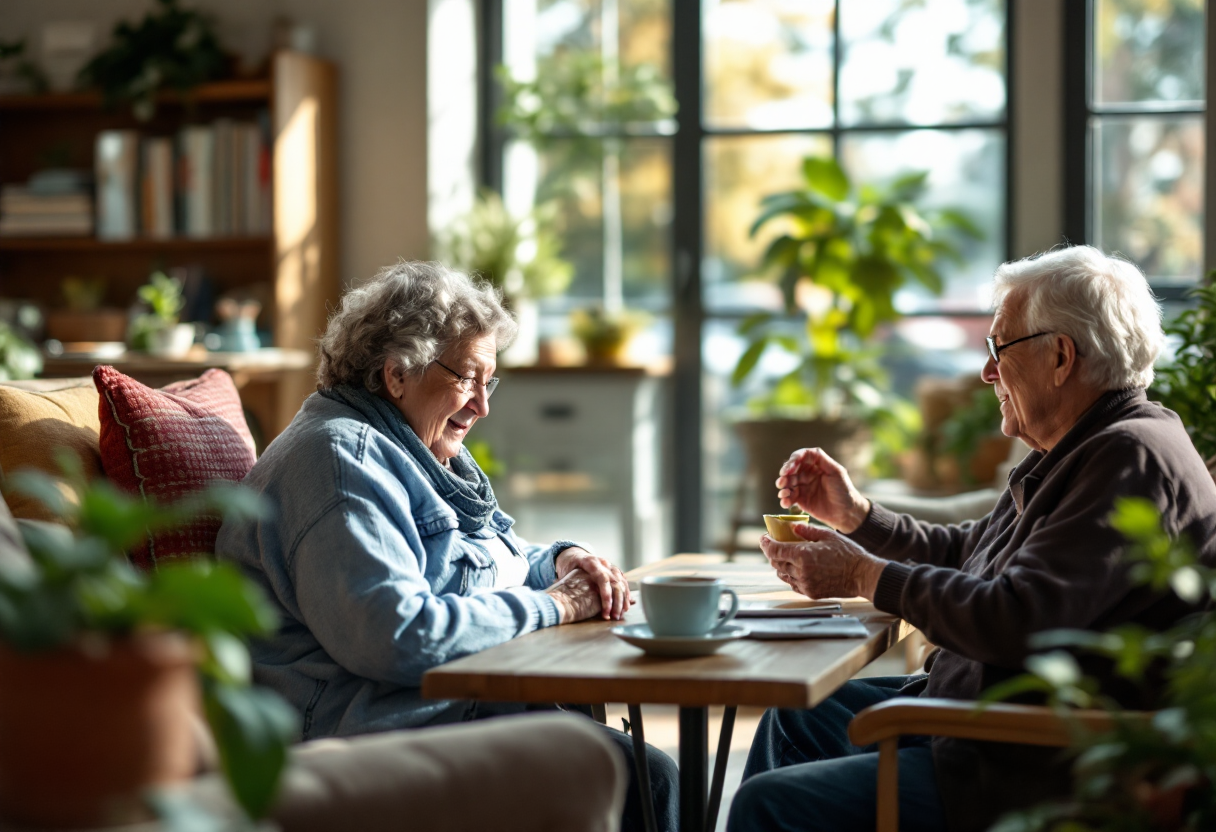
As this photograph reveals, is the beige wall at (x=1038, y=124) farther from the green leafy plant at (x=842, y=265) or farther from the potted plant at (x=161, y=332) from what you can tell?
the potted plant at (x=161, y=332)

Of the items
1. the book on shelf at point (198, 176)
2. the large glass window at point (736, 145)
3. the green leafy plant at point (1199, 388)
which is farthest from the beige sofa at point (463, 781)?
the book on shelf at point (198, 176)

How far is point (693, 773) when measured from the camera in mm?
1827

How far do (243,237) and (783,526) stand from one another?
135 inches

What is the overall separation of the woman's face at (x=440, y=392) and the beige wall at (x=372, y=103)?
118 inches

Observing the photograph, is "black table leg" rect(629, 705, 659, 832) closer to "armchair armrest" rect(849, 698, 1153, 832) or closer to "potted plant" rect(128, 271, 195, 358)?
"armchair armrest" rect(849, 698, 1153, 832)

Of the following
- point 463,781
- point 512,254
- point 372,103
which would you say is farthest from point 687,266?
point 463,781

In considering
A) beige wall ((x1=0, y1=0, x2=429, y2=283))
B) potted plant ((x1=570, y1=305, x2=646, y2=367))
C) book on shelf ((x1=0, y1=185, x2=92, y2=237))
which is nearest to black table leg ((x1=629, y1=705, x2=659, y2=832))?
potted plant ((x1=570, y1=305, x2=646, y2=367))

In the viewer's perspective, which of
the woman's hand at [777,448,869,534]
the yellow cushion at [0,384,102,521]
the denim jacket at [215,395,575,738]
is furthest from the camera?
the woman's hand at [777,448,869,534]

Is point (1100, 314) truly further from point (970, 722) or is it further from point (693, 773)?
point (693, 773)

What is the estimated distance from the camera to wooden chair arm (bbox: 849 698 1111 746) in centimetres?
149

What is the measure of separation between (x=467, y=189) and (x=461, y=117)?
0.28 metres

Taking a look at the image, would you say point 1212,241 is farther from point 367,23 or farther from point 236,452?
point 367,23

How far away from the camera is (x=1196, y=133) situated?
481cm

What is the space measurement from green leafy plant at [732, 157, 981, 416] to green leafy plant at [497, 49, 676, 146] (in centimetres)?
66
